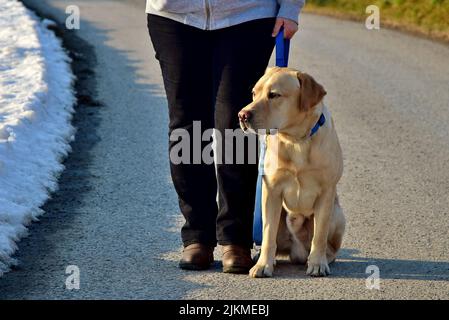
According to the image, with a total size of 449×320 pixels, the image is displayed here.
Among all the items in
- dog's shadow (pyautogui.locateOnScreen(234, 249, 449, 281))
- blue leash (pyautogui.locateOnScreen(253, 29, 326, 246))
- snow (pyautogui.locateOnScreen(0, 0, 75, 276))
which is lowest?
snow (pyautogui.locateOnScreen(0, 0, 75, 276))

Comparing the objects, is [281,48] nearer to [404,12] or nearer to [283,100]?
[283,100]

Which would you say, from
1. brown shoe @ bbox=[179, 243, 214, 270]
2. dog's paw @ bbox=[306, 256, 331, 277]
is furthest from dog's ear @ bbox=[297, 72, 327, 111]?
brown shoe @ bbox=[179, 243, 214, 270]

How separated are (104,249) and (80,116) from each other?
168 inches

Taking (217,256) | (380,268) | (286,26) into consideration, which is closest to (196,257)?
(217,256)

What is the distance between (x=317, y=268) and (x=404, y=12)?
12.1 m

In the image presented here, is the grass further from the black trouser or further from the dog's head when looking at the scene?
the dog's head

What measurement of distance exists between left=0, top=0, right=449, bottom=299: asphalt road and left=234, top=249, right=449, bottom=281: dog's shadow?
0.01 metres

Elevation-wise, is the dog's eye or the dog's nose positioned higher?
the dog's eye

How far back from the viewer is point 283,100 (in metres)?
5.20

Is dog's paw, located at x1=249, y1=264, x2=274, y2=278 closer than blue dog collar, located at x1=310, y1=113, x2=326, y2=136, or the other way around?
blue dog collar, located at x1=310, y1=113, x2=326, y2=136

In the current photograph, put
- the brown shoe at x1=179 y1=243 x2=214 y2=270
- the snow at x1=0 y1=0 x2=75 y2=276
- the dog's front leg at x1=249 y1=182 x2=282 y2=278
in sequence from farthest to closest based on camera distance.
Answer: the snow at x1=0 y1=0 x2=75 y2=276 → the brown shoe at x1=179 y1=243 x2=214 y2=270 → the dog's front leg at x1=249 y1=182 x2=282 y2=278

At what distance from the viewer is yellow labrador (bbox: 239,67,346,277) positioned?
518cm

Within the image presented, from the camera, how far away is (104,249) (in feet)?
19.1
